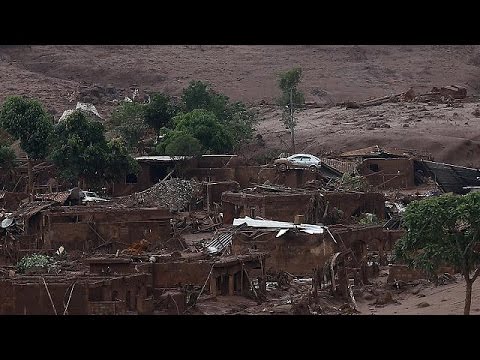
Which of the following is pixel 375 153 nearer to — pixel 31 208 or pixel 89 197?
pixel 89 197

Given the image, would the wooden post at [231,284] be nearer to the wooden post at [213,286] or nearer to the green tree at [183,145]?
the wooden post at [213,286]

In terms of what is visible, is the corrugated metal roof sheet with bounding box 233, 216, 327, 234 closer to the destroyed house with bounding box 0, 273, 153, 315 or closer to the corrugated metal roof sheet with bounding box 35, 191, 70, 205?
the corrugated metal roof sheet with bounding box 35, 191, 70, 205

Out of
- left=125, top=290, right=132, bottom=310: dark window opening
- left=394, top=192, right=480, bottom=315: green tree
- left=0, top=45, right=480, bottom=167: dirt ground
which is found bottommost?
left=0, top=45, right=480, bottom=167: dirt ground

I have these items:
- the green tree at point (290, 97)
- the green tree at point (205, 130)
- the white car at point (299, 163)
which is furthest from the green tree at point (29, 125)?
the green tree at point (290, 97)

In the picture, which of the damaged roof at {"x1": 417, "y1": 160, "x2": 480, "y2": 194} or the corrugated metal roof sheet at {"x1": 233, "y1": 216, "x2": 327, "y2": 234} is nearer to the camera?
the corrugated metal roof sheet at {"x1": 233, "y1": 216, "x2": 327, "y2": 234}

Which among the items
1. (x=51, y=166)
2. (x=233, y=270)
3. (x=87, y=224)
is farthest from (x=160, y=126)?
(x=233, y=270)

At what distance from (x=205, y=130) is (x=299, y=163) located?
426 cm

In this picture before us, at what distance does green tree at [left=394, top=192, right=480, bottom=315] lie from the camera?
17891 mm

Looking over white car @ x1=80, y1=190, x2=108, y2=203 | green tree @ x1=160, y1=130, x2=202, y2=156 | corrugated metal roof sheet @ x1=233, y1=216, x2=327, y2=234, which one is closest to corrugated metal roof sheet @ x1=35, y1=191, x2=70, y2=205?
white car @ x1=80, y1=190, x2=108, y2=203

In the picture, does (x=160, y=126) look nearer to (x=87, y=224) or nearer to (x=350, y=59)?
(x=87, y=224)

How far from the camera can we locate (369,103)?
55.7m

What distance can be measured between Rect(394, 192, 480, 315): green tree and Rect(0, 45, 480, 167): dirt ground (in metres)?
31.2

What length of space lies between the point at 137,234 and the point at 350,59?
164 feet

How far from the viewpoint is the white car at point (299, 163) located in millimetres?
36097
